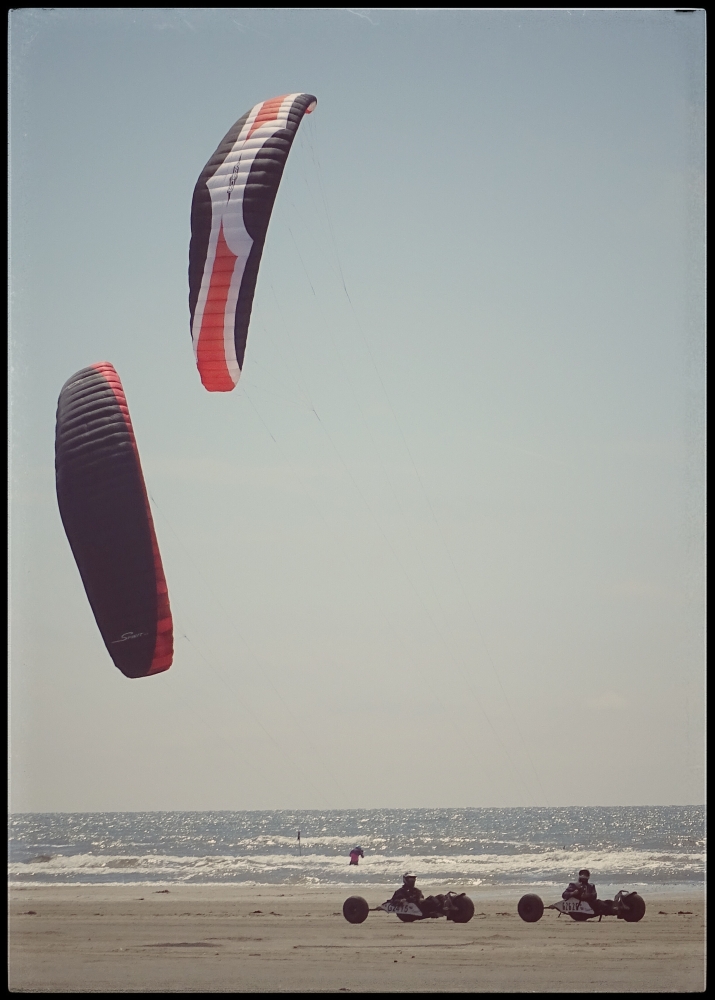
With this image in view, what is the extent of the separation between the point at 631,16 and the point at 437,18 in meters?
1.32

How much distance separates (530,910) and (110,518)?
4.08 m

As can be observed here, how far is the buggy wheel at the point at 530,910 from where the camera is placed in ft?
27.9

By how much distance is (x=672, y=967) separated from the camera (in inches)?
308

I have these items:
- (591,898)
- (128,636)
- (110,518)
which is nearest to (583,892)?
(591,898)

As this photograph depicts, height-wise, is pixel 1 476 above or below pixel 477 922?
above

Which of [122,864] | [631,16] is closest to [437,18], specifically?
[631,16]

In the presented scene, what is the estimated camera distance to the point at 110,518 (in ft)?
24.9

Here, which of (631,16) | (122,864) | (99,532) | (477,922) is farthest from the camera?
(122,864)

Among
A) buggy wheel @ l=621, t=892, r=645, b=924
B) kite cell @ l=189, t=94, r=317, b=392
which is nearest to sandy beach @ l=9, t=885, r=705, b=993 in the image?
buggy wheel @ l=621, t=892, r=645, b=924

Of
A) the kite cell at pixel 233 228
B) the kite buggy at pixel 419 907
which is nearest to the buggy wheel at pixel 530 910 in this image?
the kite buggy at pixel 419 907

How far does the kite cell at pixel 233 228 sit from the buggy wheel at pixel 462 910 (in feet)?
13.1

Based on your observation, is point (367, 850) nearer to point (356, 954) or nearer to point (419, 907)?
point (419, 907)

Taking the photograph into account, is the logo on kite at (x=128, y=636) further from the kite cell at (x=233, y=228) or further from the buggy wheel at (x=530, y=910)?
the buggy wheel at (x=530, y=910)

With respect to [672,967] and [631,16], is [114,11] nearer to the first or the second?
[631,16]
